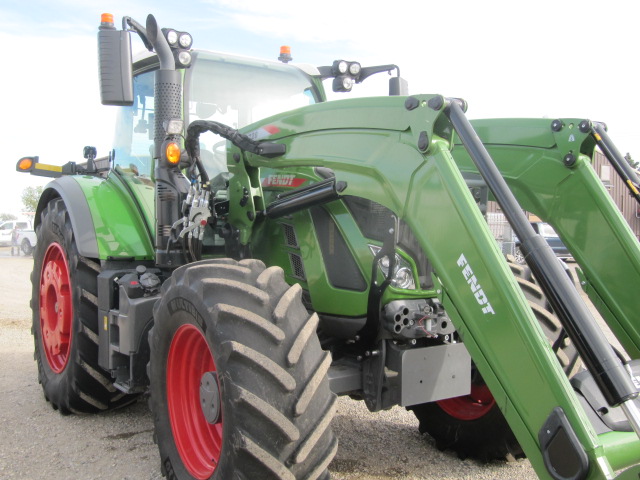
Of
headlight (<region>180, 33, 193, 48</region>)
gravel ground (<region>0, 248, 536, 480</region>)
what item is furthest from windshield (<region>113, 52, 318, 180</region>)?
gravel ground (<region>0, 248, 536, 480</region>)

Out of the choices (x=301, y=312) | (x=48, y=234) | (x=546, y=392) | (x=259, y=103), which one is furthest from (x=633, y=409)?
(x=48, y=234)

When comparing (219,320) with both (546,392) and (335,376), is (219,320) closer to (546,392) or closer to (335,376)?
(335,376)

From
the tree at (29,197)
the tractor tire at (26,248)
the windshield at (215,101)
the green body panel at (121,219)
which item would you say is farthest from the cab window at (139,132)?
the tree at (29,197)

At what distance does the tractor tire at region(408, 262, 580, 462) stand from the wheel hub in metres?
1.60

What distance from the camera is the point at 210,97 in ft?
14.3

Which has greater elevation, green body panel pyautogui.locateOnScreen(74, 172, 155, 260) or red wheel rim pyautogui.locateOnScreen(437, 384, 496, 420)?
green body panel pyautogui.locateOnScreen(74, 172, 155, 260)

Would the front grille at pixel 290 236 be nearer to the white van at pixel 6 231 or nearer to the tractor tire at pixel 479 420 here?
the tractor tire at pixel 479 420

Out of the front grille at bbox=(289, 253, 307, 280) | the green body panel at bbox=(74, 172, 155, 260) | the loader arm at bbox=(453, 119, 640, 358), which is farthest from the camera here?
the green body panel at bbox=(74, 172, 155, 260)

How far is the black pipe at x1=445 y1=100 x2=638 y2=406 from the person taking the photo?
6.99 ft

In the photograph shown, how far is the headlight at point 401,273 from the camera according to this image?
3227 mm

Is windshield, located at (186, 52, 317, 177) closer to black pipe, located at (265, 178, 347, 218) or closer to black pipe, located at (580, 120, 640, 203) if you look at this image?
black pipe, located at (265, 178, 347, 218)

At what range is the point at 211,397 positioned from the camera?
2.93 meters

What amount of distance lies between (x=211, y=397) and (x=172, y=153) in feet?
Result: 5.29

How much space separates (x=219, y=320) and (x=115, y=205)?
7.33ft
